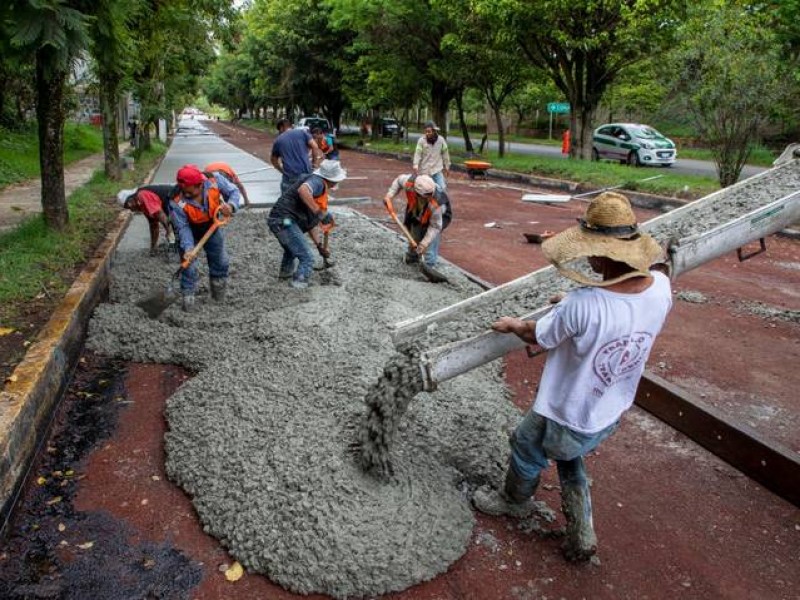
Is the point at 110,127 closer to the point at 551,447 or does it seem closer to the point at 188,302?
the point at 188,302

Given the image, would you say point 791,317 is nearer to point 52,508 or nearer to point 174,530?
point 174,530

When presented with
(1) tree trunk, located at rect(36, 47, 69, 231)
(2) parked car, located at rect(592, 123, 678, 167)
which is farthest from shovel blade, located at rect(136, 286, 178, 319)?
(2) parked car, located at rect(592, 123, 678, 167)

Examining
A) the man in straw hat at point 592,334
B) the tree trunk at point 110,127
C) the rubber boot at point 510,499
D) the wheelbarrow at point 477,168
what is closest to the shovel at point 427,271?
the rubber boot at point 510,499

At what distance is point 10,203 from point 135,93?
9378 mm

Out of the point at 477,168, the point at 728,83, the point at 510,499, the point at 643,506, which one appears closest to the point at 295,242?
the point at 510,499

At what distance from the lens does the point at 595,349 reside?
8.00 ft

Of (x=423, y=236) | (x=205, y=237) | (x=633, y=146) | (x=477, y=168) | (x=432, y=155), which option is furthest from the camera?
(x=633, y=146)

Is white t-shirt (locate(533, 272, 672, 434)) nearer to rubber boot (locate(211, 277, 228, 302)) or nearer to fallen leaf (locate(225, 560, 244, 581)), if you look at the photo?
fallen leaf (locate(225, 560, 244, 581))

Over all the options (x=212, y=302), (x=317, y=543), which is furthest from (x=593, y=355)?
(x=212, y=302)

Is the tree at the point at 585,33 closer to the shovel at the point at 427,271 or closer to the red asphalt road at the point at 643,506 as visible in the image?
the shovel at the point at 427,271

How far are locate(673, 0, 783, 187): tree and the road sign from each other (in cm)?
2243

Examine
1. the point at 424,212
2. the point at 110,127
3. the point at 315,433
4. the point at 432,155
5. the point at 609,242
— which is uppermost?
the point at 110,127

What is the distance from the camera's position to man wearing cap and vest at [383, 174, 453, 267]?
6.32m

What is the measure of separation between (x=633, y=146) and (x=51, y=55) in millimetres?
18055
